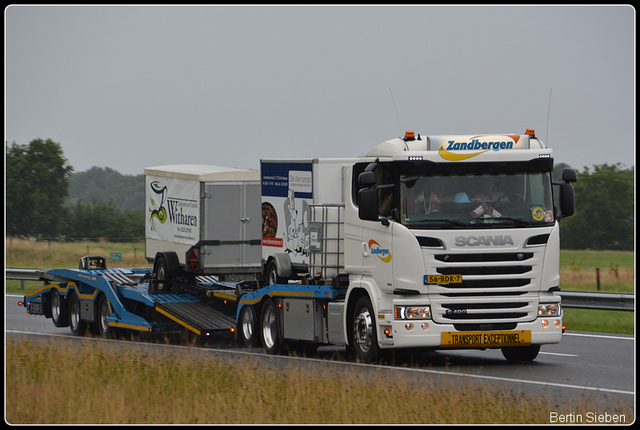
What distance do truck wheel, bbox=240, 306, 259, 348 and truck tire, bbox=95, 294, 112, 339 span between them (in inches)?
126

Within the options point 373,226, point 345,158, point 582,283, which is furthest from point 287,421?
point 582,283

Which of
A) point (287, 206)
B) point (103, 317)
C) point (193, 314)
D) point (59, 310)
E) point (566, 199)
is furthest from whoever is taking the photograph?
point (59, 310)

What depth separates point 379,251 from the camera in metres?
12.9

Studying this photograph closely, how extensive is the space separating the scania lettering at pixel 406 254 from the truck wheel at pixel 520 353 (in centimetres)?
2

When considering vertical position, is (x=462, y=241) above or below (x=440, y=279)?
above

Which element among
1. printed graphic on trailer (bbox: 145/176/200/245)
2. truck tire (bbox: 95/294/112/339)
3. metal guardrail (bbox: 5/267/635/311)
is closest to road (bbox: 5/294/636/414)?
metal guardrail (bbox: 5/267/635/311)

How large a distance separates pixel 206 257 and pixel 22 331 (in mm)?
4440

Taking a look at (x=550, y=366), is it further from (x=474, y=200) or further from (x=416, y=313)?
(x=474, y=200)

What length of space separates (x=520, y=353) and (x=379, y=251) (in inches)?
112

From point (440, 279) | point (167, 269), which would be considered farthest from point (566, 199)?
point (167, 269)

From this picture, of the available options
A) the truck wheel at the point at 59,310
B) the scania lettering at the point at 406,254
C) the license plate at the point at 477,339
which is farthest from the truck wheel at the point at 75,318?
the license plate at the point at 477,339

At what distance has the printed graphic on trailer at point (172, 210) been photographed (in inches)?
729

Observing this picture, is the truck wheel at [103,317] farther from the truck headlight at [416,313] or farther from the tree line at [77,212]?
the tree line at [77,212]

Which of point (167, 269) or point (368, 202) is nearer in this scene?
point (368, 202)
